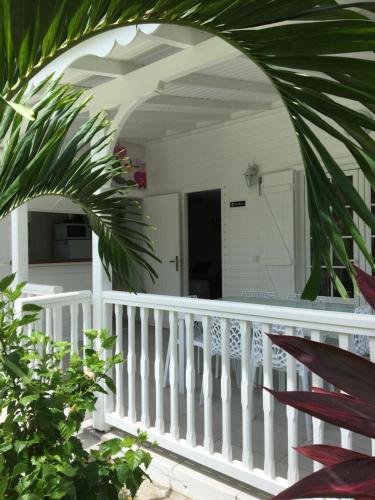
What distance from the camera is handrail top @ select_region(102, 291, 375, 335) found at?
1.97 m

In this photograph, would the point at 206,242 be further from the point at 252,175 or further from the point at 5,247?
the point at 5,247

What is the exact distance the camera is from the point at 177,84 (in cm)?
420

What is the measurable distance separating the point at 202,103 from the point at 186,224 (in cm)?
232

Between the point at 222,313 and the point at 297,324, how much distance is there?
0.47 metres

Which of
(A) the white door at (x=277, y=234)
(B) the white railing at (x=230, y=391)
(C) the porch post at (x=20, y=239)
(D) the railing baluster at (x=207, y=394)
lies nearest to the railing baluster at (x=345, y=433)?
(B) the white railing at (x=230, y=391)

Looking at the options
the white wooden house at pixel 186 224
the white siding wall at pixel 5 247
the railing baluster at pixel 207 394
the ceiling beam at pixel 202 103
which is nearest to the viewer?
the white wooden house at pixel 186 224

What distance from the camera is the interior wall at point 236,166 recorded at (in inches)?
224

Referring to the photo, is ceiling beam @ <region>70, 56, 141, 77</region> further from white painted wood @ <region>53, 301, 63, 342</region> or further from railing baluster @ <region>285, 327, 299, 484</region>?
railing baluster @ <region>285, 327, 299, 484</region>

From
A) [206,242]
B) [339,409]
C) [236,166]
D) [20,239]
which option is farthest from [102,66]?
[206,242]

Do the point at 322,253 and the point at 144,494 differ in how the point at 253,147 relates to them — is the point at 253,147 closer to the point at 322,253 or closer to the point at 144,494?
the point at 144,494

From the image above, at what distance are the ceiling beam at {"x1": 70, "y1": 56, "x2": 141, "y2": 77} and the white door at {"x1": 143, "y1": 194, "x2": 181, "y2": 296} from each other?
10.9 feet

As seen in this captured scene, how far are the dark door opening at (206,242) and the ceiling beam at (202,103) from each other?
170 inches

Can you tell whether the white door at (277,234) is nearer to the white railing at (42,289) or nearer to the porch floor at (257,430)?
the porch floor at (257,430)

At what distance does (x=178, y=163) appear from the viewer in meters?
7.02
